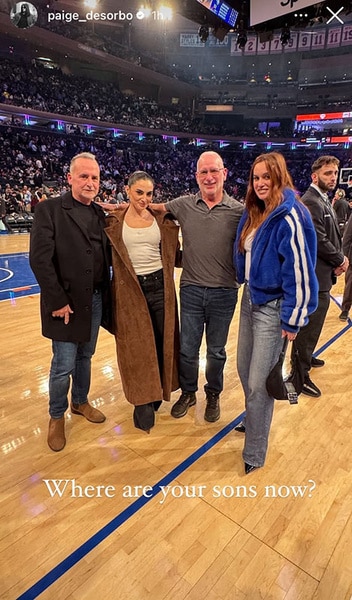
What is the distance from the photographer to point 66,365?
2143mm

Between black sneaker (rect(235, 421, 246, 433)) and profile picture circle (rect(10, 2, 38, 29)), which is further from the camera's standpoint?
profile picture circle (rect(10, 2, 38, 29))

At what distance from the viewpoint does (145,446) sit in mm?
2232

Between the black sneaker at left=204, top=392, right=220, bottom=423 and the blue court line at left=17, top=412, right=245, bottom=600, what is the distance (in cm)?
18

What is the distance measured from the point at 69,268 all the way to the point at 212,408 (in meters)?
1.43

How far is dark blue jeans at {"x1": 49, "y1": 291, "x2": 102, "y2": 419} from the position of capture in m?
2.13

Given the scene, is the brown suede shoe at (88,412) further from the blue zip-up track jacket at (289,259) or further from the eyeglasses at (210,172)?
the eyeglasses at (210,172)

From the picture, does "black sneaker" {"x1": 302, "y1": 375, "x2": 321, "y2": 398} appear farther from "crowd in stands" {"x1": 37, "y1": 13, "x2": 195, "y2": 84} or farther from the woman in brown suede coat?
"crowd in stands" {"x1": 37, "y1": 13, "x2": 195, "y2": 84}

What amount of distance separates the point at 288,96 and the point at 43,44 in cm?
1982

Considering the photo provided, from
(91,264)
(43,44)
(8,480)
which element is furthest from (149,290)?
(43,44)

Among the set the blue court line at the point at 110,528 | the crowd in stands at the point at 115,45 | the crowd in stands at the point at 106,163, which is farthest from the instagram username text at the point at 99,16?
the blue court line at the point at 110,528

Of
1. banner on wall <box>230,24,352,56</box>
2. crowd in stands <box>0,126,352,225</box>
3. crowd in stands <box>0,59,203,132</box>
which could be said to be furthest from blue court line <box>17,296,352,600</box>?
banner on wall <box>230,24,352,56</box>

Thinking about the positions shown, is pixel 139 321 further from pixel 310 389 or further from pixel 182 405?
pixel 310 389

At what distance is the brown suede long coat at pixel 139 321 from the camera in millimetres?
2152

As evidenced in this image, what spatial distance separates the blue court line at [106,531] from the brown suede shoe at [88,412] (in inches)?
28.0
